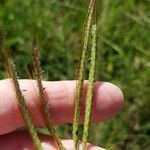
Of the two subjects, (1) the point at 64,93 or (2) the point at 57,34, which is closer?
(1) the point at 64,93

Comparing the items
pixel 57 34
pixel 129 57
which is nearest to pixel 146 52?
pixel 129 57

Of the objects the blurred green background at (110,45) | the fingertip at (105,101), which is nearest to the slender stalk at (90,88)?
the fingertip at (105,101)

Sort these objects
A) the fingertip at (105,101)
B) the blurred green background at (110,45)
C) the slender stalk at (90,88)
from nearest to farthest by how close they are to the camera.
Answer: the slender stalk at (90,88) < the fingertip at (105,101) < the blurred green background at (110,45)

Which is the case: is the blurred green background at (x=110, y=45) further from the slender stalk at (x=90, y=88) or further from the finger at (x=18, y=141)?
the slender stalk at (x=90, y=88)

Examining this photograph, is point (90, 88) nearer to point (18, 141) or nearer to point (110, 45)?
point (18, 141)

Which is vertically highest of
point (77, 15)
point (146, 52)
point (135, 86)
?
point (77, 15)

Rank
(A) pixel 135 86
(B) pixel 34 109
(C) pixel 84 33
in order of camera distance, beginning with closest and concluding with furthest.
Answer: (C) pixel 84 33 → (B) pixel 34 109 → (A) pixel 135 86

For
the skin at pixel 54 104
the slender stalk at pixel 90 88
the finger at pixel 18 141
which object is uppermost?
the slender stalk at pixel 90 88

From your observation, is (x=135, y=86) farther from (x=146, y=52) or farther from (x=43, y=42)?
(x=43, y=42)

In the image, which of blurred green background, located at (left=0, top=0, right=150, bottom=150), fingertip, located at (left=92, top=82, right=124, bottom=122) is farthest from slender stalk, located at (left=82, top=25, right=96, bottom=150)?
blurred green background, located at (left=0, top=0, right=150, bottom=150)
